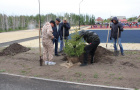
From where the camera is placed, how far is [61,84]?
14.8 ft

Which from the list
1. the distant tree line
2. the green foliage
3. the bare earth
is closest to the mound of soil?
the bare earth

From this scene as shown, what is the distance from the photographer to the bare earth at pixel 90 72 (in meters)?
4.70

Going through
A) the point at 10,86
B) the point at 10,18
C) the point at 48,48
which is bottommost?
the point at 10,86

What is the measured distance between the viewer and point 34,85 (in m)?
4.51

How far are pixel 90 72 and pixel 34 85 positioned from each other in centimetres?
198

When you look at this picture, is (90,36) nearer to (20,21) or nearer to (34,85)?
(34,85)

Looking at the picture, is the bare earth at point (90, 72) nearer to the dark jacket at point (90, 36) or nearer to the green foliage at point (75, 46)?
the green foliage at point (75, 46)

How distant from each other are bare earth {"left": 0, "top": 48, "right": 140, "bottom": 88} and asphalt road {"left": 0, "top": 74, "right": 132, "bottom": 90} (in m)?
0.39

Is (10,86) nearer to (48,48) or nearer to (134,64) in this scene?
(48,48)

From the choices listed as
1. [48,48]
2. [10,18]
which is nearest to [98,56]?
[48,48]

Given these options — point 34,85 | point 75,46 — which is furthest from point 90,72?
point 34,85

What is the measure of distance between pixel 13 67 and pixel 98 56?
3.71m

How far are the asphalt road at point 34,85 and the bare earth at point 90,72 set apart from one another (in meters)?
0.39

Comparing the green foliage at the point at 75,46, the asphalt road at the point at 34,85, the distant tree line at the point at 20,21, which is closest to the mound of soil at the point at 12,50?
the asphalt road at the point at 34,85
